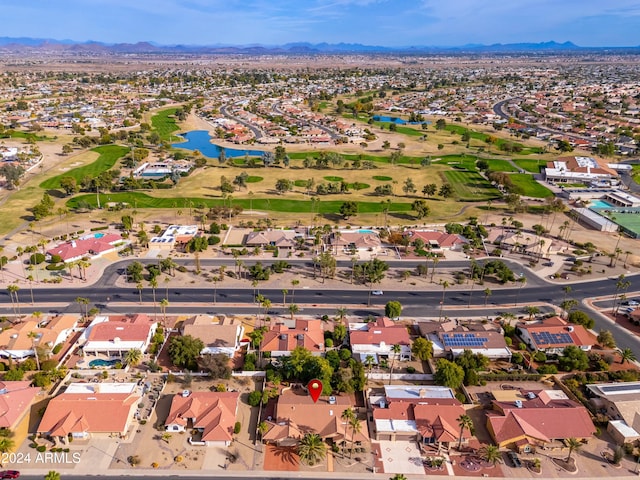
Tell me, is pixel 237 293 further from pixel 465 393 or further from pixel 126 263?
pixel 465 393

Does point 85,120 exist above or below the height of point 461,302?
above

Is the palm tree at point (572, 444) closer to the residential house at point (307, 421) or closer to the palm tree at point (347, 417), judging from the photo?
the residential house at point (307, 421)

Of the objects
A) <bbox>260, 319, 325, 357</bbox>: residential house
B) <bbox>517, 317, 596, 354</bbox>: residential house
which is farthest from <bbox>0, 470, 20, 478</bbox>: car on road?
<bbox>517, 317, 596, 354</bbox>: residential house

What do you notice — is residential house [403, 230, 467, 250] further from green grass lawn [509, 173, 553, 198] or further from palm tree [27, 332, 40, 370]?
palm tree [27, 332, 40, 370]

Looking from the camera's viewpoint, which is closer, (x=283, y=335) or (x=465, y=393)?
(x=465, y=393)

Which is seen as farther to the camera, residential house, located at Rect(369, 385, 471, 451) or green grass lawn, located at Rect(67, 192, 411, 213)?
green grass lawn, located at Rect(67, 192, 411, 213)

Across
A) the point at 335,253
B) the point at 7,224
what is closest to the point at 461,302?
the point at 335,253

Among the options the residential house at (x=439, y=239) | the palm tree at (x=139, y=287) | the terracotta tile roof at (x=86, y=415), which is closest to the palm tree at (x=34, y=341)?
the terracotta tile roof at (x=86, y=415)
